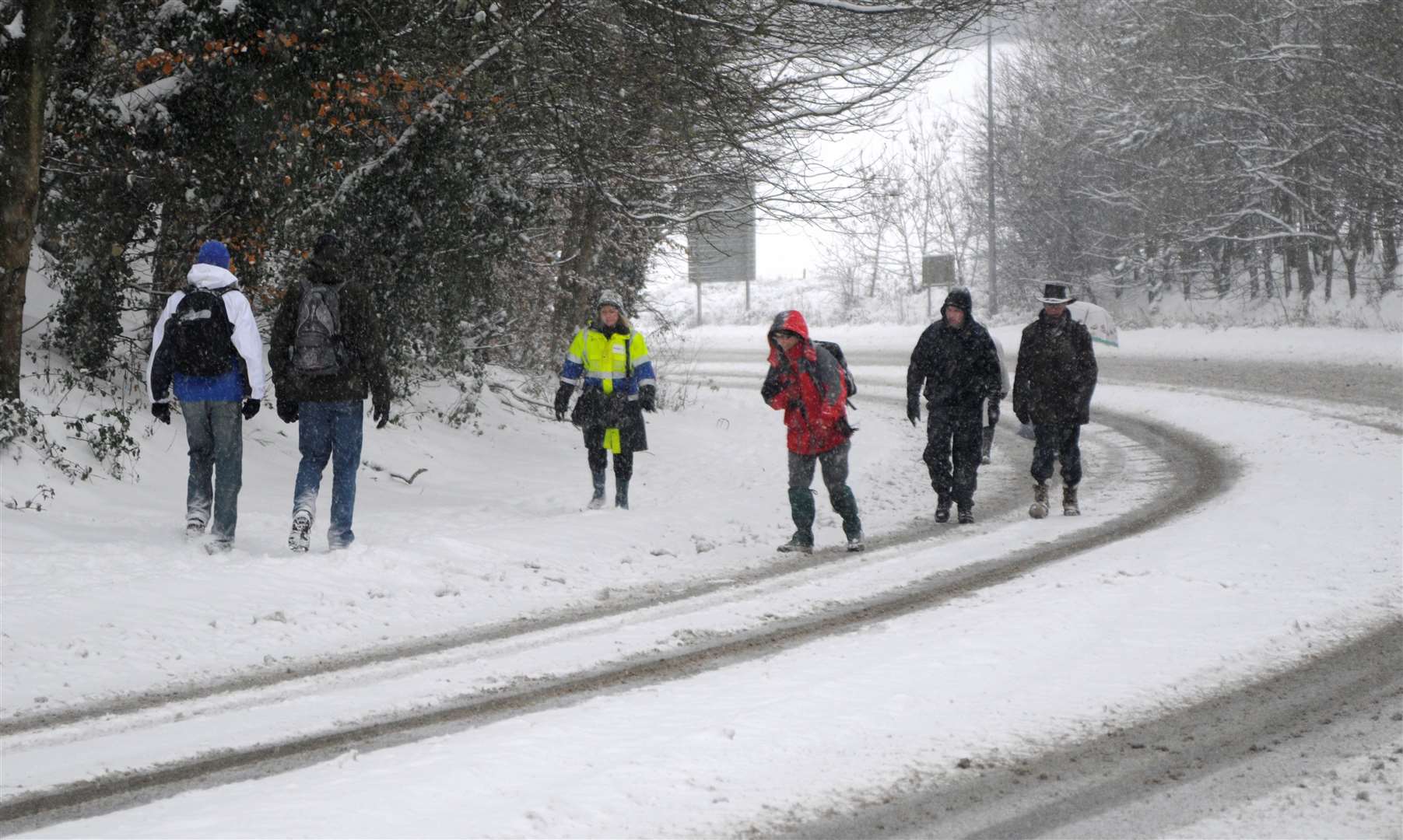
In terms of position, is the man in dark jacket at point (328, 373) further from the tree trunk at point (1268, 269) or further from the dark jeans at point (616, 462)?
the tree trunk at point (1268, 269)

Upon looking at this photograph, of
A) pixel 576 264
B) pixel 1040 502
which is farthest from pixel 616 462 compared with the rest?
pixel 576 264

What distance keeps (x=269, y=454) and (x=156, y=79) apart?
3.72m

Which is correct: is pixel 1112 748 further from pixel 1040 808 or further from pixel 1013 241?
pixel 1013 241

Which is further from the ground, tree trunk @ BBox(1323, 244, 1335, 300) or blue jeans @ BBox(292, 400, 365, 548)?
tree trunk @ BBox(1323, 244, 1335, 300)

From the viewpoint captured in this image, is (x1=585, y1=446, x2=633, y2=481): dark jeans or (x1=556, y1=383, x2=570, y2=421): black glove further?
(x1=585, y1=446, x2=633, y2=481): dark jeans

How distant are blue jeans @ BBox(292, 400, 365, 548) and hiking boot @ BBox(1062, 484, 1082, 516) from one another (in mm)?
5379

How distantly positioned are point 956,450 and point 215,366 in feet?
18.4

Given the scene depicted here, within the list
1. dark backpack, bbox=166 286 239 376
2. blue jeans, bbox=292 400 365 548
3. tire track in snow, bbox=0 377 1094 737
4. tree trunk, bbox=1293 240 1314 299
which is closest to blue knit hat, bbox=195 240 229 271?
dark backpack, bbox=166 286 239 376

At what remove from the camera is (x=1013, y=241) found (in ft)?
152

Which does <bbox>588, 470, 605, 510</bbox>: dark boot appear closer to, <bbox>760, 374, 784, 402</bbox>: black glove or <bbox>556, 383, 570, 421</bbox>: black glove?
<bbox>556, 383, 570, 421</bbox>: black glove

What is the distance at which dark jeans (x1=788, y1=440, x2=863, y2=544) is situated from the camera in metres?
9.39

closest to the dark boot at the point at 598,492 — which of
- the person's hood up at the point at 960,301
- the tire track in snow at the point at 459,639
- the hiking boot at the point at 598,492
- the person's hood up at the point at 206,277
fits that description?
the hiking boot at the point at 598,492

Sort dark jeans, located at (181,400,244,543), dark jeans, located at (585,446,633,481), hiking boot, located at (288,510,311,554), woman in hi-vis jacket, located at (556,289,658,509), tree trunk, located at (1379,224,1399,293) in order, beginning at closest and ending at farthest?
1. dark jeans, located at (181,400,244,543)
2. hiking boot, located at (288,510,311,554)
3. woman in hi-vis jacket, located at (556,289,658,509)
4. dark jeans, located at (585,446,633,481)
5. tree trunk, located at (1379,224,1399,293)

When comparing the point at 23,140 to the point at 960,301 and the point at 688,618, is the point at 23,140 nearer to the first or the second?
the point at 688,618
